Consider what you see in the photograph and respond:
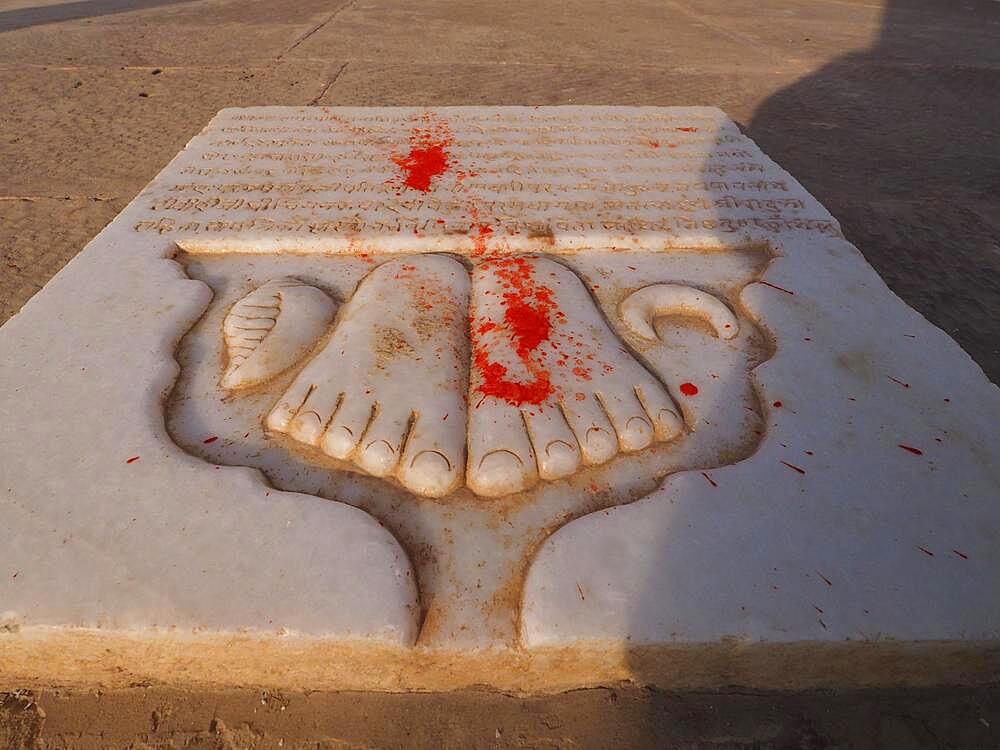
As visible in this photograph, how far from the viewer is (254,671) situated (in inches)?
44.3

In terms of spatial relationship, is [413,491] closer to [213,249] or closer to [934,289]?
[213,249]

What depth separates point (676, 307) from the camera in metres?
1.73

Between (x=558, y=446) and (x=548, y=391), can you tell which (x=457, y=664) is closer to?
(x=558, y=446)

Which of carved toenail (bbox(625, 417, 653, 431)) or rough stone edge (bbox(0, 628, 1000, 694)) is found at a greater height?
carved toenail (bbox(625, 417, 653, 431))

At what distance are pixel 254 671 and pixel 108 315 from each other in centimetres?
106

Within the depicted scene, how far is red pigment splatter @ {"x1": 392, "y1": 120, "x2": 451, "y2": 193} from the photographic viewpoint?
221cm

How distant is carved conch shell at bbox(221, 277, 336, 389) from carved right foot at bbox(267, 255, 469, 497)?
74 millimetres

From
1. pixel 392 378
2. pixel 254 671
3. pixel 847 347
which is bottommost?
pixel 254 671

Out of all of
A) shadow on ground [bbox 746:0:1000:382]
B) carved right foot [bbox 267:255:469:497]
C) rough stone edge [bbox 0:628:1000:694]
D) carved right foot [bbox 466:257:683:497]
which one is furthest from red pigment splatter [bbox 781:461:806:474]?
shadow on ground [bbox 746:0:1000:382]

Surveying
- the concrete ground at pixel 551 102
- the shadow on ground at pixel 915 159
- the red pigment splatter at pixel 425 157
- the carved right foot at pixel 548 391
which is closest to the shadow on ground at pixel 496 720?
the concrete ground at pixel 551 102

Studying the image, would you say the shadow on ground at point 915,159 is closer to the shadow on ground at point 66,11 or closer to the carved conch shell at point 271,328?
the carved conch shell at point 271,328

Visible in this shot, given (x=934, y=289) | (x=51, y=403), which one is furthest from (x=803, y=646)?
(x=934, y=289)

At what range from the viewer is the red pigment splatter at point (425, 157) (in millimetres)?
2213

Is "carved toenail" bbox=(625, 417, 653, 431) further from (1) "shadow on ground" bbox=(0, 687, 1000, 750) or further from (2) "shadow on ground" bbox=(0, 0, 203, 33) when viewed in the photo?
(2) "shadow on ground" bbox=(0, 0, 203, 33)
